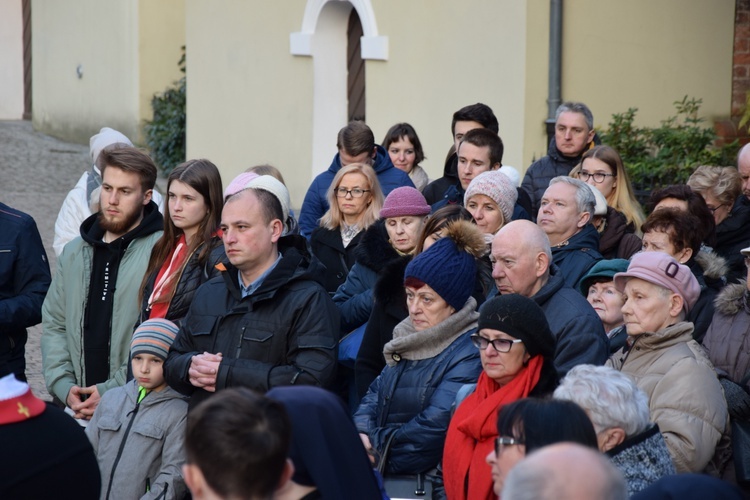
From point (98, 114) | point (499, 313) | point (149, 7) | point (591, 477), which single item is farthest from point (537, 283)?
point (98, 114)

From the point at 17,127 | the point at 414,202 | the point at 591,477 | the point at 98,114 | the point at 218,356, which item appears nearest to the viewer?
the point at 591,477

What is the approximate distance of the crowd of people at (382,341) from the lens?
2.92m

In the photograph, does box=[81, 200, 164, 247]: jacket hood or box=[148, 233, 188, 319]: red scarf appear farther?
box=[81, 200, 164, 247]: jacket hood

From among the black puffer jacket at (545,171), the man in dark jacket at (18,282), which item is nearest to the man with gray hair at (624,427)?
the man in dark jacket at (18,282)

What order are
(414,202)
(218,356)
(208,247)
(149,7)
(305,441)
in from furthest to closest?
(149,7) < (414,202) < (208,247) < (218,356) < (305,441)

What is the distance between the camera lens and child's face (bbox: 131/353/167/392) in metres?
5.08

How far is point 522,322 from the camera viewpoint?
14.0ft

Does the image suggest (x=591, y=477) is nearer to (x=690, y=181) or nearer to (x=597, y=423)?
(x=597, y=423)

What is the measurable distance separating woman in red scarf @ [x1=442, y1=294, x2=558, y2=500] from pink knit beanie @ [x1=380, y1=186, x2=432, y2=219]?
1.98 m

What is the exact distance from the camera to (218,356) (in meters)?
4.85

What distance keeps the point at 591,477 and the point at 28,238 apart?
426 cm

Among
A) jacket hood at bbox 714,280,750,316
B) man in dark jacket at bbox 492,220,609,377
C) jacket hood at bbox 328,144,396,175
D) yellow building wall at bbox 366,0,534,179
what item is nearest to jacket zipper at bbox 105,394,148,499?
man in dark jacket at bbox 492,220,609,377

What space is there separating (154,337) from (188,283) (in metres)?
0.48

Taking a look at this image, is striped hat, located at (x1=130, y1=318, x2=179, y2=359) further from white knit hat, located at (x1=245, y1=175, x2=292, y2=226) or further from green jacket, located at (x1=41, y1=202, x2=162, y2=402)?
white knit hat, located at (x1=245, y1=175, x2=292, y2=226)
